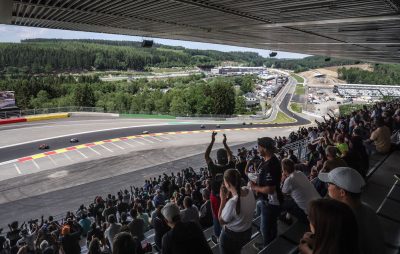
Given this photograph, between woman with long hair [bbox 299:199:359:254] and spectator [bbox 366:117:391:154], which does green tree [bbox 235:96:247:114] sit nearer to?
spectator [bbox 366:117:391:154]

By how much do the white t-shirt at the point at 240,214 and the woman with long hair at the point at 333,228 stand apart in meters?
1.42

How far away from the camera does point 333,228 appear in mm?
1884

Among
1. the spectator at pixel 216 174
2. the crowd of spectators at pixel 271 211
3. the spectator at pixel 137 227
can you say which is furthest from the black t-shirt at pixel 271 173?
the spectator at pixel 137 227

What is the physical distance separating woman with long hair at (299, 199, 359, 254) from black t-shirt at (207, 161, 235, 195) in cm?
212

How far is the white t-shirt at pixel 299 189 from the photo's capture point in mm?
3783

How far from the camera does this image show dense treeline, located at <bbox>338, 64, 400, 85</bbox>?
119 meters

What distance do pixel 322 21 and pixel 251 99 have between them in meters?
94.1

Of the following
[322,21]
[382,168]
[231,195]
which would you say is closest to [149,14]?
[322,21]

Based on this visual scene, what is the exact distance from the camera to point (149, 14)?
7.75m

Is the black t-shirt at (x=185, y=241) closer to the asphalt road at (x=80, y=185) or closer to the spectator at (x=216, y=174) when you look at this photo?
the spectator at (x=216, y=174)

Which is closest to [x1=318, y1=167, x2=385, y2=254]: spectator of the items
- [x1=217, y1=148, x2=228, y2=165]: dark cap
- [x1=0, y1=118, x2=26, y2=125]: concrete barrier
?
[x1=217, y1=148, x2=228, y2=165]: dark cap

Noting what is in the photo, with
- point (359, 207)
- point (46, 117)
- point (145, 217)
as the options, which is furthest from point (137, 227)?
point (46, 117)

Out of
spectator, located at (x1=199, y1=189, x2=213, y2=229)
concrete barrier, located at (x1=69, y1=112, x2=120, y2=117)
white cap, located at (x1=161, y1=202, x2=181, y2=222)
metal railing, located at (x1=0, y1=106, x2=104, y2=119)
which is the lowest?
concrete barrier, located at (x1=69, y1=112, x2=120, y2=117)

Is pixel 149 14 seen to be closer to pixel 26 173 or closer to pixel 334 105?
pixel 26 173
